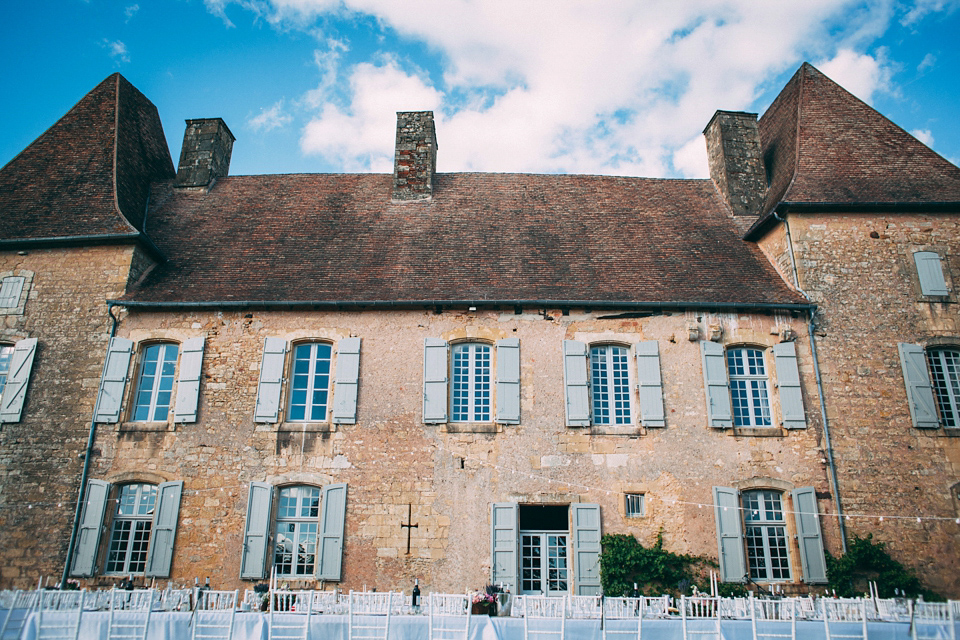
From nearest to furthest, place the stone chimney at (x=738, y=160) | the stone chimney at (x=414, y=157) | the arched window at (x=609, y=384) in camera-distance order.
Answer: the arched window at (x=609, y=384), the stone chimney at (x=738, y=160), the stone chimney at (x=414, y=157)

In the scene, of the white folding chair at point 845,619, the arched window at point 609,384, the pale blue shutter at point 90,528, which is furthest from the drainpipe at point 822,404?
the pale blue shutter at point 90,528

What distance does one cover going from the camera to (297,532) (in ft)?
34.7

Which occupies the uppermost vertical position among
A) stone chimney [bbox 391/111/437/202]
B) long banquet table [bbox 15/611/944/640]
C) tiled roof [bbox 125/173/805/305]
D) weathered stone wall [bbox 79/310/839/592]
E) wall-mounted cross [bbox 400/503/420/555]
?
stone chimney [bbox 391/111/437/202]

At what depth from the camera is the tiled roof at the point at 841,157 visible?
1224cm

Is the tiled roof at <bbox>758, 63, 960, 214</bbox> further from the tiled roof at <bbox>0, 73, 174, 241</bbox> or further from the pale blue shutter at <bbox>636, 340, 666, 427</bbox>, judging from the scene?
the tiled roof at <bbox>0, 73, 174, 241</bbox>

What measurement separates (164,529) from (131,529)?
2.33 ft

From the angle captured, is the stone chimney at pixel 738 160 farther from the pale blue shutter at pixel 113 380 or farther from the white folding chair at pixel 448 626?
the pale blue shutter at pixel 113 380

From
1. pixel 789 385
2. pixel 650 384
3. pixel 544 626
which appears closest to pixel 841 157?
pixel 789 385

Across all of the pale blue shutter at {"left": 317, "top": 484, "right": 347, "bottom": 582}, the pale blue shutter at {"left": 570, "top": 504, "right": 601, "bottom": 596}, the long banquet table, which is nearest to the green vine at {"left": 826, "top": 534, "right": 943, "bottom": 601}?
the long banquet table

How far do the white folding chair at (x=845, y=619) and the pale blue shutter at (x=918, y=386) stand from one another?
13.7 ft

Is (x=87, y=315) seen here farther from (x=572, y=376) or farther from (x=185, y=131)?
(x=572, y=376)

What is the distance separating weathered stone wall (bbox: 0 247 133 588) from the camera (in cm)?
1029

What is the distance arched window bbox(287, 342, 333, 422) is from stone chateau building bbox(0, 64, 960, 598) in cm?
5

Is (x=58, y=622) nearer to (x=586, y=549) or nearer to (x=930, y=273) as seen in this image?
(x=586, y=549)
